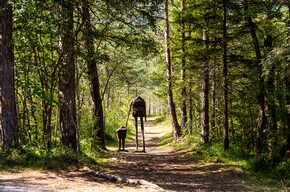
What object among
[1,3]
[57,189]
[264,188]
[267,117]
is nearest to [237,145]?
[267,117]

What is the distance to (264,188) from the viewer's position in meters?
6.66

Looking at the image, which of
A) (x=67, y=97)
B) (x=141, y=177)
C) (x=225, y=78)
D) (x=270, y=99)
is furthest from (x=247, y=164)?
(x=67, y=97)

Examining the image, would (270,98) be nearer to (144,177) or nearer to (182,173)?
(182,173)

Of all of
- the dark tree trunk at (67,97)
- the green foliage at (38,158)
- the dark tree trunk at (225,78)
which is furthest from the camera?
the dark tree trunk at (225,78)

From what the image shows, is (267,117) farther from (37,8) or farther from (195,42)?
(37,8)

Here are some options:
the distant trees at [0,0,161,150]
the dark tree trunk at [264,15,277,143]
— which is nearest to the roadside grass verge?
the dark tree trunk at [264,15,277,143]

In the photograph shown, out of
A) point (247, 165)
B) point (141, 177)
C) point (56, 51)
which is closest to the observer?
point (141, 177)

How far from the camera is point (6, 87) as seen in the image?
291 inches

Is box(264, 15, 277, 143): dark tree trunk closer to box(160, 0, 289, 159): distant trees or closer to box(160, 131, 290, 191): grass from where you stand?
box(160, 0, 289, 159): distant trees

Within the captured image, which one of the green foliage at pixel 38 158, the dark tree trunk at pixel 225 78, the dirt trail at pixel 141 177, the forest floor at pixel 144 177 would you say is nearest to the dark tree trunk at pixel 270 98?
the dark tree trunk at pixel 225 78

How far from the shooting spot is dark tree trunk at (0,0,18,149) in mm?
7332

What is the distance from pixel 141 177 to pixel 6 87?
5525 millimetres

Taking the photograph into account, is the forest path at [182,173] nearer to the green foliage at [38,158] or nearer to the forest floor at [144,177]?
the forest floor at [144,177]

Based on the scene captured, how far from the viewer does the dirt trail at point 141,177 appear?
5.69 meters
